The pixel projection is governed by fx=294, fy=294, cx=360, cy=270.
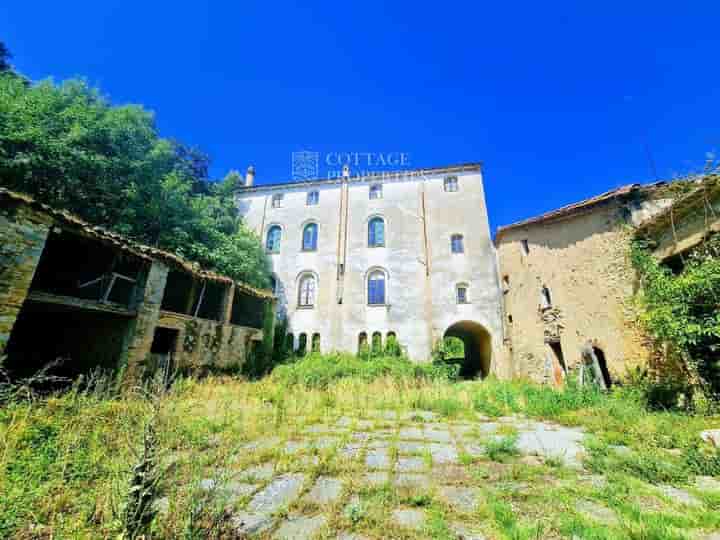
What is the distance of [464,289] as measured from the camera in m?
17.2

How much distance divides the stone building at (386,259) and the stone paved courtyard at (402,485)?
451 inches

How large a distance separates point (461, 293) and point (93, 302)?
53.0 feet

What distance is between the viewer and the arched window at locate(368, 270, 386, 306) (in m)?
18.0

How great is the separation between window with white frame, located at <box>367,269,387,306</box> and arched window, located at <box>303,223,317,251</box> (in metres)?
4.52

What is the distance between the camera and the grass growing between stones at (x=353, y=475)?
8.24 ft

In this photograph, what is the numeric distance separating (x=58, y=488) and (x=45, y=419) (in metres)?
2.03

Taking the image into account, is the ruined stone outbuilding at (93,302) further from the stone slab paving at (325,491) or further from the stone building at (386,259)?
the stone building at (386,259)

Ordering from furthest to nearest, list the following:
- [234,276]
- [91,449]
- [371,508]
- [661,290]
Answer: [234,276]
[661,290]
[91,449]
[371,508]

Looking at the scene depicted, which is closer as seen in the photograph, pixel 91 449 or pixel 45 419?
pixel 91 449

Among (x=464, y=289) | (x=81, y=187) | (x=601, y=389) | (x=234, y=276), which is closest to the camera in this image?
(x=601, y=389)

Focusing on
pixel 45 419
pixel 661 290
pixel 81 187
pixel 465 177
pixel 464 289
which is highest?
pixel 465 177

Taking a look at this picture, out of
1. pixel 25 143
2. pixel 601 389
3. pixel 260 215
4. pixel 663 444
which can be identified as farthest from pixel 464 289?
pixel 25 143

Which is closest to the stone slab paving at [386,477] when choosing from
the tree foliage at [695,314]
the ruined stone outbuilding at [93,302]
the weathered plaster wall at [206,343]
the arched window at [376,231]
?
the tree foliage at [695,314]

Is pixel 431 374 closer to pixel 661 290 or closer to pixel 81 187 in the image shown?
pixel 661 290
